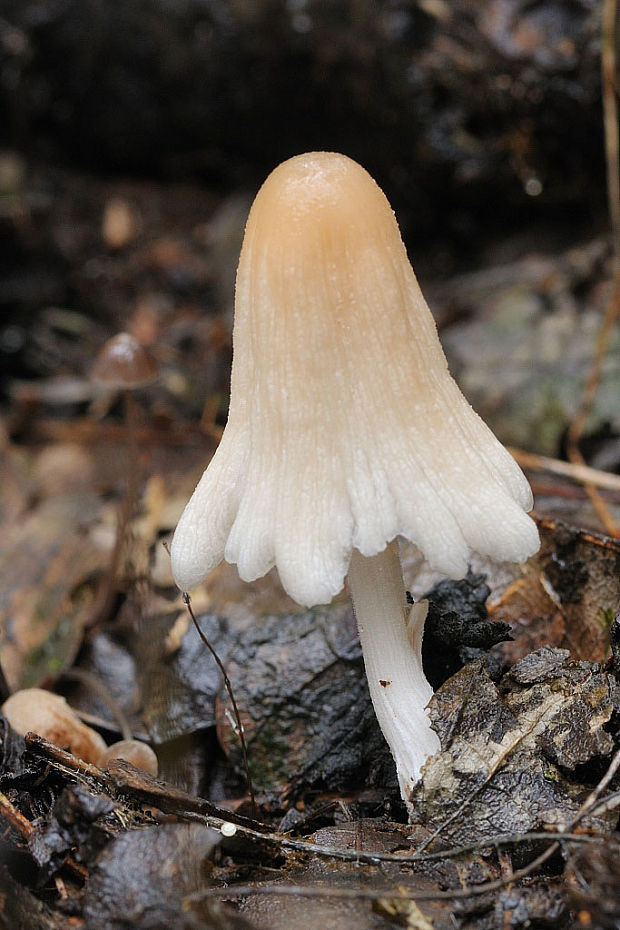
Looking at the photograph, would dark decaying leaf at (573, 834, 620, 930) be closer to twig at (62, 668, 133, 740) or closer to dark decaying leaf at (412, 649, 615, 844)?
dark decaying leaf at (412, 649, 615, 844)

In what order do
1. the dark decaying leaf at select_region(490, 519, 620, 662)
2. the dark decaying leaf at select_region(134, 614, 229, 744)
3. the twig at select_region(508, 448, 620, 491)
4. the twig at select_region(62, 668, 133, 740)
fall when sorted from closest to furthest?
1. the dark decaying leaf at select_region(490, 519, 620, 662)
2. the dark decaying leaf at select_region(134, 614, 229, 744)
3. the twig at select_region(62, 668, 133, 740)
4. the twig at select_region(508, 448, 620, 491)

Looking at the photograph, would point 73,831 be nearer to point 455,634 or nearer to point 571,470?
point 455,634

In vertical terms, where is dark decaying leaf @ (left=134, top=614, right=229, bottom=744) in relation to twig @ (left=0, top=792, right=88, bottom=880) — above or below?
below

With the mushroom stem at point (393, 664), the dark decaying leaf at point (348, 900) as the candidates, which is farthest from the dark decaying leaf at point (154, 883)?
the mushroom stem at point (393, 664)

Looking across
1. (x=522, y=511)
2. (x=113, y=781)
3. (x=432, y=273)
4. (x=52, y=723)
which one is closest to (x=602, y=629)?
(x=522, y=511)

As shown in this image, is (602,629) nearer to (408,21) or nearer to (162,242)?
(408,21)

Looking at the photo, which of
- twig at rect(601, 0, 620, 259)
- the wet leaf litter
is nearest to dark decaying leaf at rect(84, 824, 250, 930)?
the wet leaf litter

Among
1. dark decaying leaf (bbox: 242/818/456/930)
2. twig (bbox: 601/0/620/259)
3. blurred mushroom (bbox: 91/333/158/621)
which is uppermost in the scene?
twig (bbox: 601/0/620/259)
